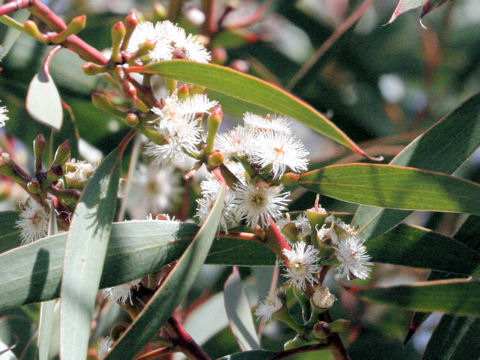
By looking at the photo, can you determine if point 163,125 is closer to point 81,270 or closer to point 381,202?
point 81,270

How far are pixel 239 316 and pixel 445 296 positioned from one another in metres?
0.52

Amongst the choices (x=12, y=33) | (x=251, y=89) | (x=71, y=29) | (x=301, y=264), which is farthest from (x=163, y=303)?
(x=12, y=33)

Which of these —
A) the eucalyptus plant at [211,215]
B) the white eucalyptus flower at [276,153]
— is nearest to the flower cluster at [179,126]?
the eucalyptus plant at [211,215]

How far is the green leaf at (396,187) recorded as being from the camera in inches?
38.0

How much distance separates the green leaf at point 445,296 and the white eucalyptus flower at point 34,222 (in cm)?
62

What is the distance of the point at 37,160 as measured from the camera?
109cm

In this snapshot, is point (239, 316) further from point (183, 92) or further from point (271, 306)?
point (183, 92)

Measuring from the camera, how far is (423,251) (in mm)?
1120

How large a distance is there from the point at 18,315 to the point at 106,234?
78cm

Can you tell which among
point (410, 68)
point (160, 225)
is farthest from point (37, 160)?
point (410, 68)


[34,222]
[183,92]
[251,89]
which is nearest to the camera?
[251,89]

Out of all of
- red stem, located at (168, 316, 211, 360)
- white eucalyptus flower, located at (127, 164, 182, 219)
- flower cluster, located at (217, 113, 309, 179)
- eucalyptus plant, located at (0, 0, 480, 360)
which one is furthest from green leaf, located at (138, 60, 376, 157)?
white eucalyptus flower, located at (127, 164, 182, 219)

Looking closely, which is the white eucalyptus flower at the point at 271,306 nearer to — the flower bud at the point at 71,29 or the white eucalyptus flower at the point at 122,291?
the white eucalyptus flower at the point at 122,291

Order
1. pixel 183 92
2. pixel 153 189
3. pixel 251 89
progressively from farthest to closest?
pixel 153 189, pixel 183 92, pixel 251 89
